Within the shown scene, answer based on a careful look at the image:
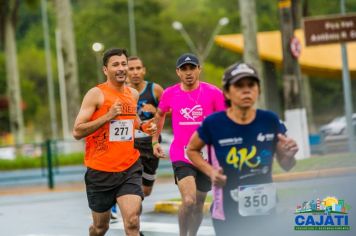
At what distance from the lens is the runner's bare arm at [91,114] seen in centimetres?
884

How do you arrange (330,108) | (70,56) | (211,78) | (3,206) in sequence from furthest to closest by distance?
(330,108), (211,78), (70,56), (3,206)

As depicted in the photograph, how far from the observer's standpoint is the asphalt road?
40.4 feet

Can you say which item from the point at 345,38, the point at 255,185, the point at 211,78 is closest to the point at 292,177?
the point at 345,38

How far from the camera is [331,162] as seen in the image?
19.0 m

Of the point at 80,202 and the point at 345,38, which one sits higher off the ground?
the point at 345,38

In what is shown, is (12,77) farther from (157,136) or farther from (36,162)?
(157,136)

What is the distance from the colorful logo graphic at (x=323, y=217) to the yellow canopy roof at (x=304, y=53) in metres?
A: 27.7

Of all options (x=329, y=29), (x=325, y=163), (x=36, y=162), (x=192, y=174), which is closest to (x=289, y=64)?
(x=329, y=29)

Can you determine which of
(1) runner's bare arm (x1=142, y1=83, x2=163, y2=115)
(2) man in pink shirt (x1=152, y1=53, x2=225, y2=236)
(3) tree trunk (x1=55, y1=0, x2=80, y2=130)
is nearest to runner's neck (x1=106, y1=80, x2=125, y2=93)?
(2) man in pink shirt (x1=152, y1=53, x2=225, y2=236)

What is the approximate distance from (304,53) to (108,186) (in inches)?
1279

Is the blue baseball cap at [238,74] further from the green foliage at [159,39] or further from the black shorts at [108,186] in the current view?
the green foliage at [159,39]

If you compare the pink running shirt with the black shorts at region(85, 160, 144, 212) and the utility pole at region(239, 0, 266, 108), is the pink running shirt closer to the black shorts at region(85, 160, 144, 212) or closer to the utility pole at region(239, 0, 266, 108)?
the black shorts at region(85, 160, 144, 212)

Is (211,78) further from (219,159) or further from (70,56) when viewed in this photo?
(219,159)

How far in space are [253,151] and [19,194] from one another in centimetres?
1961
